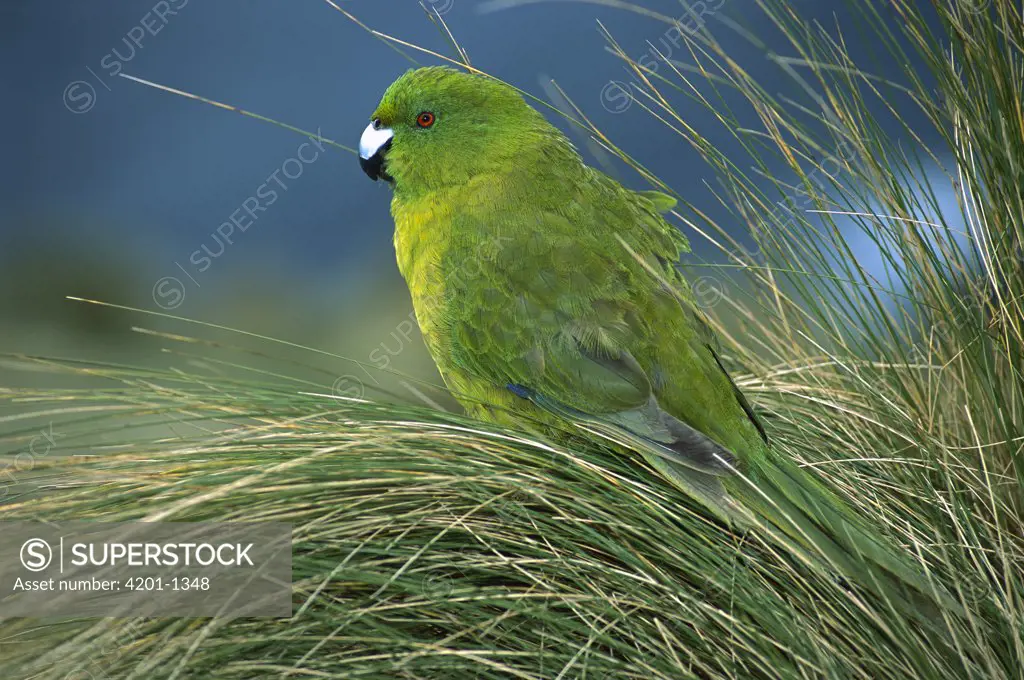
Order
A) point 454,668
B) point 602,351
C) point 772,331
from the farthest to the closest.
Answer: point 772,331, point 602,351, point 454,668

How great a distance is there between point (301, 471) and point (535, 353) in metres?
0.60

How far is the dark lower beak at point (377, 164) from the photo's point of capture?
231cm

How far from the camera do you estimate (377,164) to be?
2.34m

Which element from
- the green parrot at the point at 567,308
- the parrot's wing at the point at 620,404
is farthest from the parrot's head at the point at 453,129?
the parrot's wing at the point at 620,404

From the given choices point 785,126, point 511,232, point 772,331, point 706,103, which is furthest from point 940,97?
point 511,232

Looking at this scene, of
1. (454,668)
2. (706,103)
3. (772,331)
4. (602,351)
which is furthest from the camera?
(772,331)

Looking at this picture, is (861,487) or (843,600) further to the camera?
(861,487)

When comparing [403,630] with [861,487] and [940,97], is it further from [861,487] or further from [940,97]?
[940,97]

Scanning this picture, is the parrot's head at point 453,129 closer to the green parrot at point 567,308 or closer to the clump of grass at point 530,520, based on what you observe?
the green parrot at point 567,308

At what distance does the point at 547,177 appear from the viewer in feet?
7.12

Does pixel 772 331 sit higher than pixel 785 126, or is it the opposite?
pixel 785 126

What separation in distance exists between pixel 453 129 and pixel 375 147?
0.73ft

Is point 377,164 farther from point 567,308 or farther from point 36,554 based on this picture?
point 36,554
